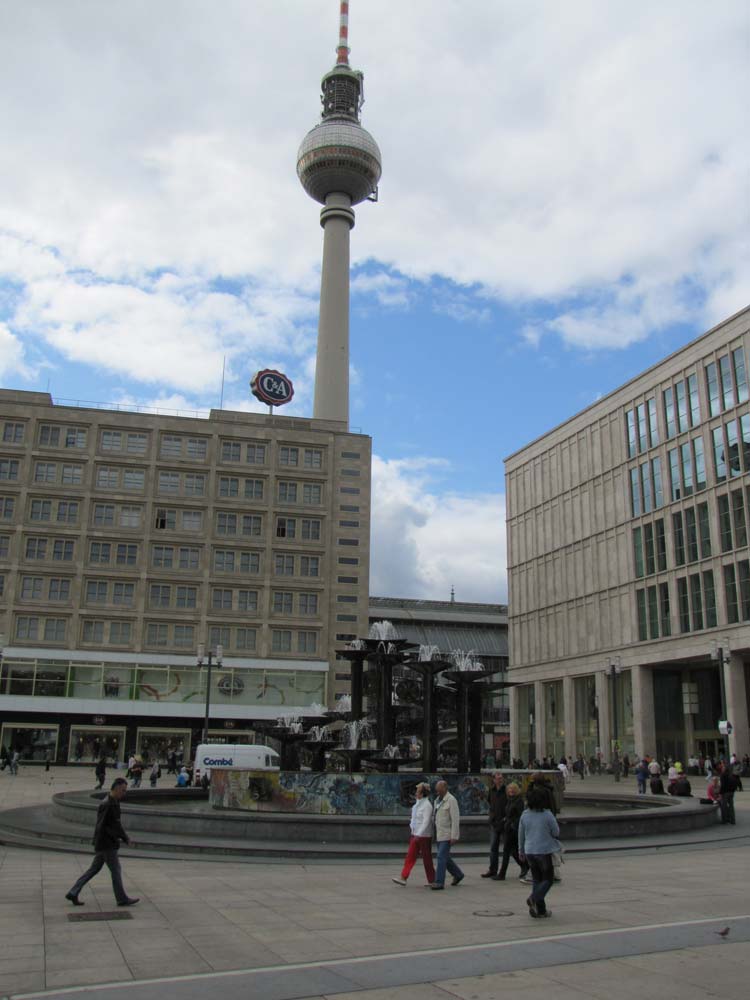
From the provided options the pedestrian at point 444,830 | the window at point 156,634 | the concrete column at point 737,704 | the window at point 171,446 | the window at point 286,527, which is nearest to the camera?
the pedestrian at point 444,830

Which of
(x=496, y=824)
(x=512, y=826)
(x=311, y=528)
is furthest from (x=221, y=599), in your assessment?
(x=512, y=826)

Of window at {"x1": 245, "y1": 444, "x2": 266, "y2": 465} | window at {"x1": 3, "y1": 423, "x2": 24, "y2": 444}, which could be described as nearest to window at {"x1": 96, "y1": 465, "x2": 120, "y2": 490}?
window at {"x1": 3, "y1": 423, "x2": 24, "y2": 444}

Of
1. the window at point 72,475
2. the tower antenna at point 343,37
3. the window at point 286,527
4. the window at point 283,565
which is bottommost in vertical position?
the window at point 283,565

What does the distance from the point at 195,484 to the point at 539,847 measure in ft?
217

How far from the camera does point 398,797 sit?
74.4 feet

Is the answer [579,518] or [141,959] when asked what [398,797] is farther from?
[579,518]

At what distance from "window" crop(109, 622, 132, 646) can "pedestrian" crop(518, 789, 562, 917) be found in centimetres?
6303

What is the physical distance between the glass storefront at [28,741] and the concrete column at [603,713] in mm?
40883

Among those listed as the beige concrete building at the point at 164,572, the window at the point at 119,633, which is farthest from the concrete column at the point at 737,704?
the window at the point at 119,633

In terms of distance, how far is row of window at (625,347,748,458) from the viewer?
2382 inches

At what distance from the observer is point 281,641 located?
72812mm

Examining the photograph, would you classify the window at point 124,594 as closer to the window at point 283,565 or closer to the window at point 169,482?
the window at point 169,482

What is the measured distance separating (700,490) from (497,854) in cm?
5252

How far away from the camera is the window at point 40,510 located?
7125cm
